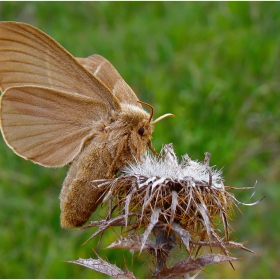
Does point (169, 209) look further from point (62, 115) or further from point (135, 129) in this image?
point (62, 115)

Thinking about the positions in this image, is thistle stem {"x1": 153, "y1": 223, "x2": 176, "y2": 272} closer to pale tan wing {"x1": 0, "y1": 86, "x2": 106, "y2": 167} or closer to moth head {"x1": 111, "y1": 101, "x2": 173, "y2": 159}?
moth head {"x1": 111, "y1": 101, "x2": 173, "y2": 159}

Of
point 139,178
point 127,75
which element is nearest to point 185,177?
point 139,178

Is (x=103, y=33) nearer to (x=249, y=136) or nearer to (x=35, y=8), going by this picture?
(x=35, y=8)

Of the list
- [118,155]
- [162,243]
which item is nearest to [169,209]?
[162,243]

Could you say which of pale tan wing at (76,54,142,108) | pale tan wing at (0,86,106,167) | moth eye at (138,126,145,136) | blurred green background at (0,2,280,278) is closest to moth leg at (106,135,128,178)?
moth eye at (138,126,145,136)

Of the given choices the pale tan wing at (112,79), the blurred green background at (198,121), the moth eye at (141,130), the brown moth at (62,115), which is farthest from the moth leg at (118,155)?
the blurred green background at (198,121)

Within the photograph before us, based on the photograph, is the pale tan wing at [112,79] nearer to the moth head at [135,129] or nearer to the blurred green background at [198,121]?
the moth head at [135,129]
